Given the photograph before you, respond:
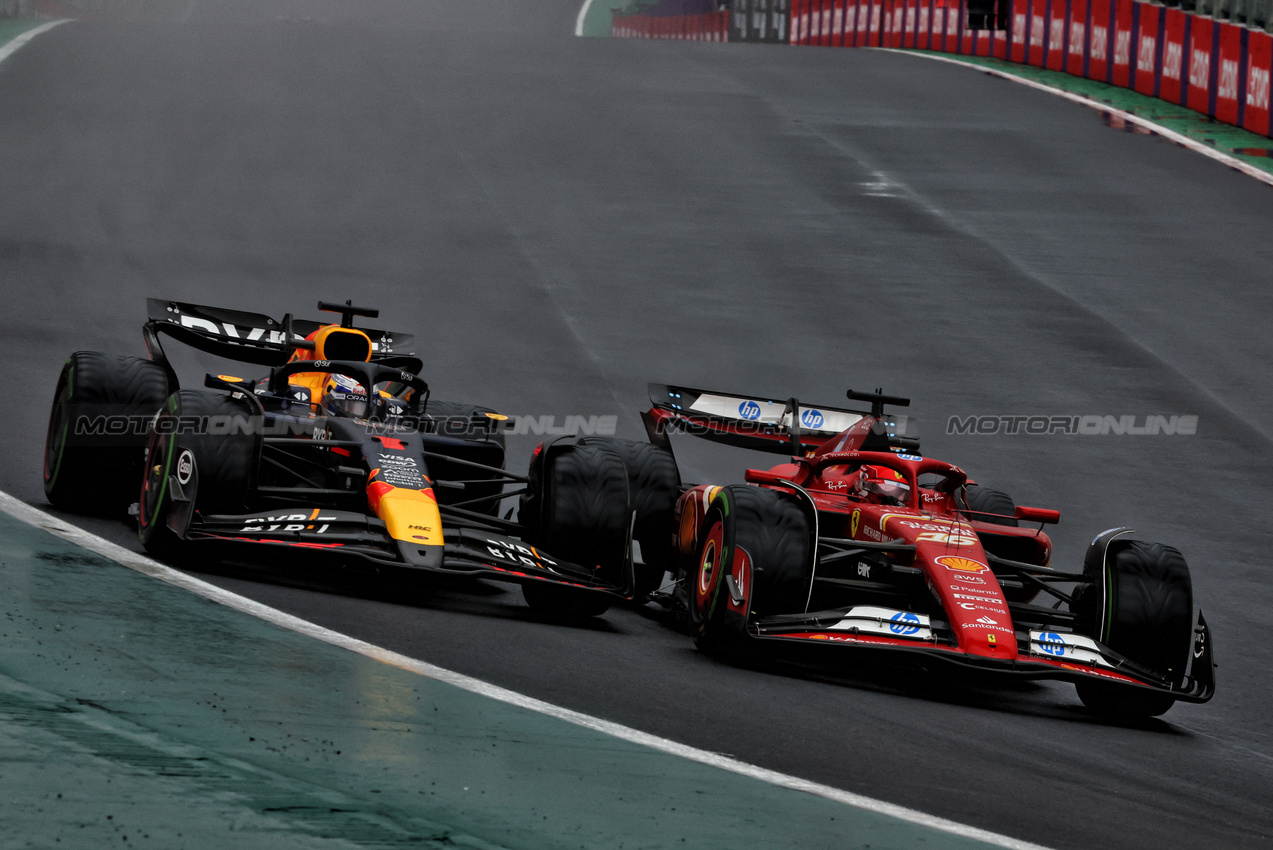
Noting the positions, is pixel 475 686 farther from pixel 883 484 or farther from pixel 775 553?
pixel 883 484

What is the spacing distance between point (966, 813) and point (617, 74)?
90.0 feet

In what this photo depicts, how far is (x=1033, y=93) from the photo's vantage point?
30.8 metres

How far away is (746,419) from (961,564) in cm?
290

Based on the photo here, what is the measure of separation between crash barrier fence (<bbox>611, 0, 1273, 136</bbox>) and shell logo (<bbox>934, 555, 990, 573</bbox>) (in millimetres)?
19311

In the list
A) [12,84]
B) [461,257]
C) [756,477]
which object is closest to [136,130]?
[12,84]

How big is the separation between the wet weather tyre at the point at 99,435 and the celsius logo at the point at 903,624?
4.77m

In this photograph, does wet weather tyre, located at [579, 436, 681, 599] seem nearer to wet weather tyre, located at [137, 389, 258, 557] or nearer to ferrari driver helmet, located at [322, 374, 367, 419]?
ferrari driver helmet, located at [322, 374, 367, 419]

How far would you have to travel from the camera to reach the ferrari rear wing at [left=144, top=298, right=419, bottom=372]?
11539 millimetres

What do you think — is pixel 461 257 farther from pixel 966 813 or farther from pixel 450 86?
pixel 966 813

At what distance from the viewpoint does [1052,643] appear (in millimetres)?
8453

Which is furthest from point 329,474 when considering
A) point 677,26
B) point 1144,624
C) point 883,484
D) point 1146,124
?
point 677,26

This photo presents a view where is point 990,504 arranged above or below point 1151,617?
above

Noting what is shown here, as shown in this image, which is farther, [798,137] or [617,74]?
[617,74]

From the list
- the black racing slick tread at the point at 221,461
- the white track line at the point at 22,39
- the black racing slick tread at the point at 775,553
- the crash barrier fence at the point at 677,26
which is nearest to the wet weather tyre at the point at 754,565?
the black racing slick tread at the point at 775,553
